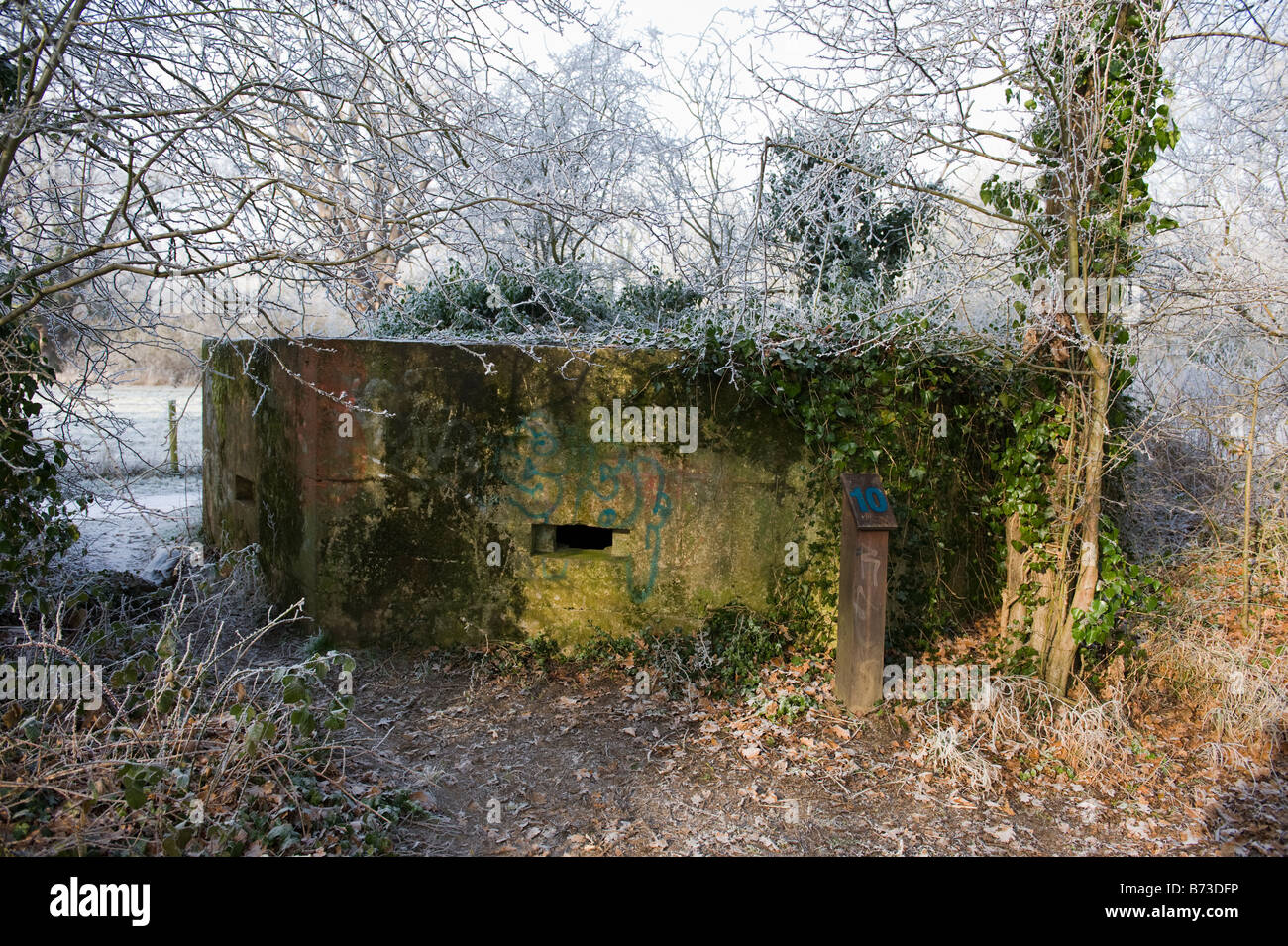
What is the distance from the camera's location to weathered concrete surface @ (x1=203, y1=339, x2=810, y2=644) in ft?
19.7

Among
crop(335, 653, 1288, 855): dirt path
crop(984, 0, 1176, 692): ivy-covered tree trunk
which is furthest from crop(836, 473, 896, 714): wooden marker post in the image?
crop(984, 0, 1176, 692): ivy-covered tree trunk

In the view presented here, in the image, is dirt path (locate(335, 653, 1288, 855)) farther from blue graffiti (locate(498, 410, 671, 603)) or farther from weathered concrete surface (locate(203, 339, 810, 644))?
blue graffiti (locate(498, 410, 671, 603))

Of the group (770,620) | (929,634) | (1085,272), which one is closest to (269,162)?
(770,620)

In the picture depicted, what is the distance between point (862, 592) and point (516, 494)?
2.57 meters

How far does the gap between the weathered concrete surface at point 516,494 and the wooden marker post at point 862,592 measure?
832 millimetres

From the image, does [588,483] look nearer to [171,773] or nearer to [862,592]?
[862,592]

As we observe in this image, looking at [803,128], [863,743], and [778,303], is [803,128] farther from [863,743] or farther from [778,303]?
[863,743]

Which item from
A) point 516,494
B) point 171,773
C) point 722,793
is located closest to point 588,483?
point 516,494

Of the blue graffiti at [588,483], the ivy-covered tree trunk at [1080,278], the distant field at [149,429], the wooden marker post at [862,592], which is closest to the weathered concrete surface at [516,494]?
the blue graffiti at [588,483]

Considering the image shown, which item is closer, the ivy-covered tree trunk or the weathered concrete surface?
the ivy-covered tree trunk

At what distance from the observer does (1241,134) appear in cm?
580

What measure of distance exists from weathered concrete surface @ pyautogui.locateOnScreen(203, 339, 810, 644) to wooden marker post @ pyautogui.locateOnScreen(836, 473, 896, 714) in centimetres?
83

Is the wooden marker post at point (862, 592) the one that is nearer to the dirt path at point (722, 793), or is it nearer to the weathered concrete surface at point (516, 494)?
the dirt path at point (722, 793)

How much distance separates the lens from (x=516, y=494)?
607 cm
